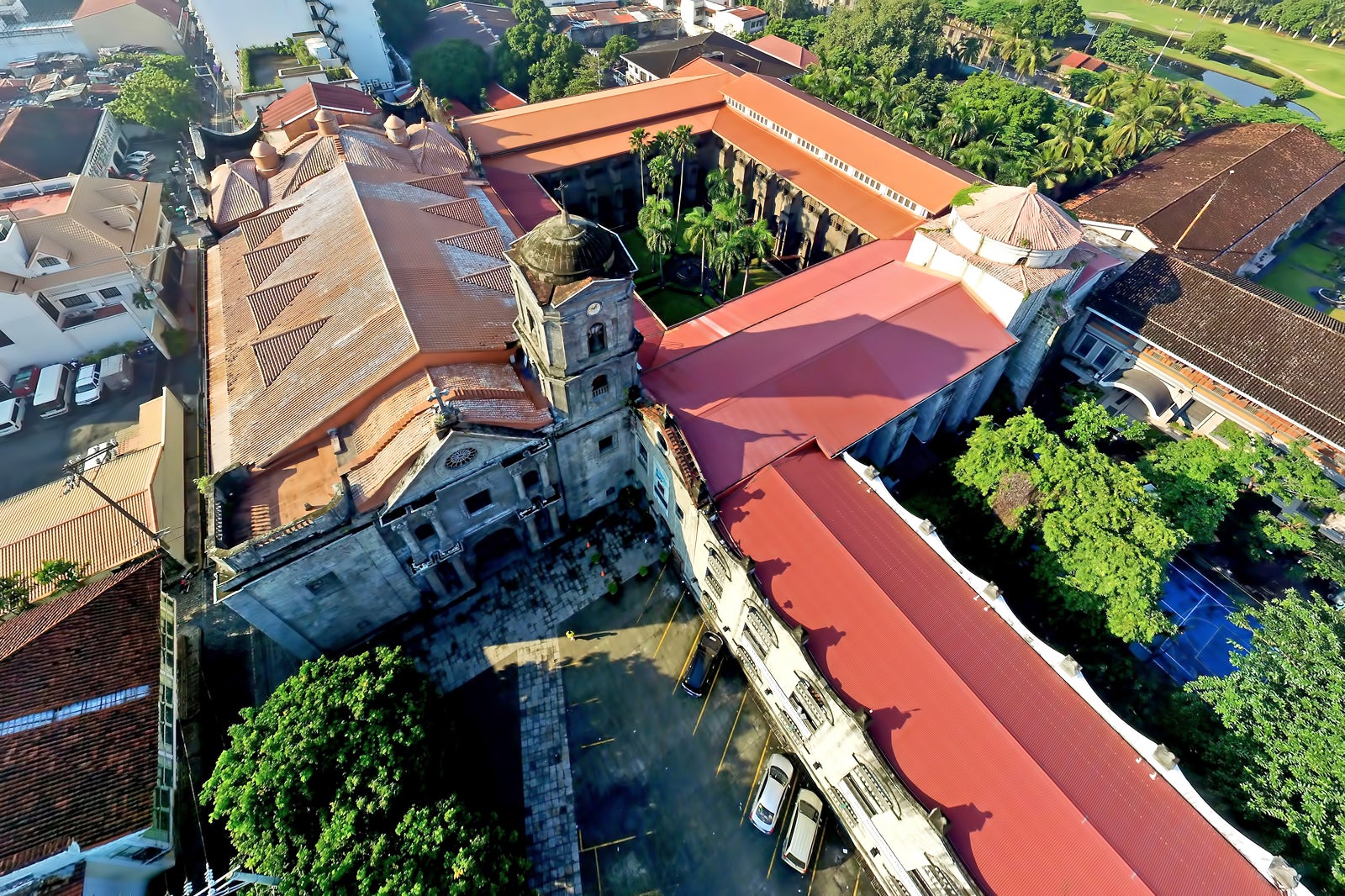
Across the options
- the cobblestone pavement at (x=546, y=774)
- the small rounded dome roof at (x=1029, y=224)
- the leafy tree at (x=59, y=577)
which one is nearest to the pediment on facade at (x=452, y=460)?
the cobblestone pavement at (x=546, y=774)

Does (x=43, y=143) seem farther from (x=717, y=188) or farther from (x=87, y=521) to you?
(x=717, y=188)

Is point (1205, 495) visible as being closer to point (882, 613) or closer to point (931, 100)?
point (882, 613)

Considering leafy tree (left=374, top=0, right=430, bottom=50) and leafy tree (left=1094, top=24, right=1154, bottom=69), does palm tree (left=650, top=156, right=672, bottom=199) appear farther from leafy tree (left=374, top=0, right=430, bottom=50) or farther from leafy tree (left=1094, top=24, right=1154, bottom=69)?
leafy tree (left=1094, top=24, right=1154, bottom=69)

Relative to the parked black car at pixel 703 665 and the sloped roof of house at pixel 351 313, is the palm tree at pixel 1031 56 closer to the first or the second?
the sloped roof of house at pixel 351 313

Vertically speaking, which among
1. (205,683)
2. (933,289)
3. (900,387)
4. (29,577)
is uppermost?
(933,289)

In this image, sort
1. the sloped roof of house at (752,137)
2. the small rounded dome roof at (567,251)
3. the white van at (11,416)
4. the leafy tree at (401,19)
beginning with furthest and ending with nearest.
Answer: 1. the leafy tree at (401,19)
2. the sloped roof of house at (752,137)
3. the white van at (11,416)
4. the small rounded dome roof at (567,251)

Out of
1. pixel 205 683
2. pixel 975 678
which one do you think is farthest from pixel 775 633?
pixel 205 683
